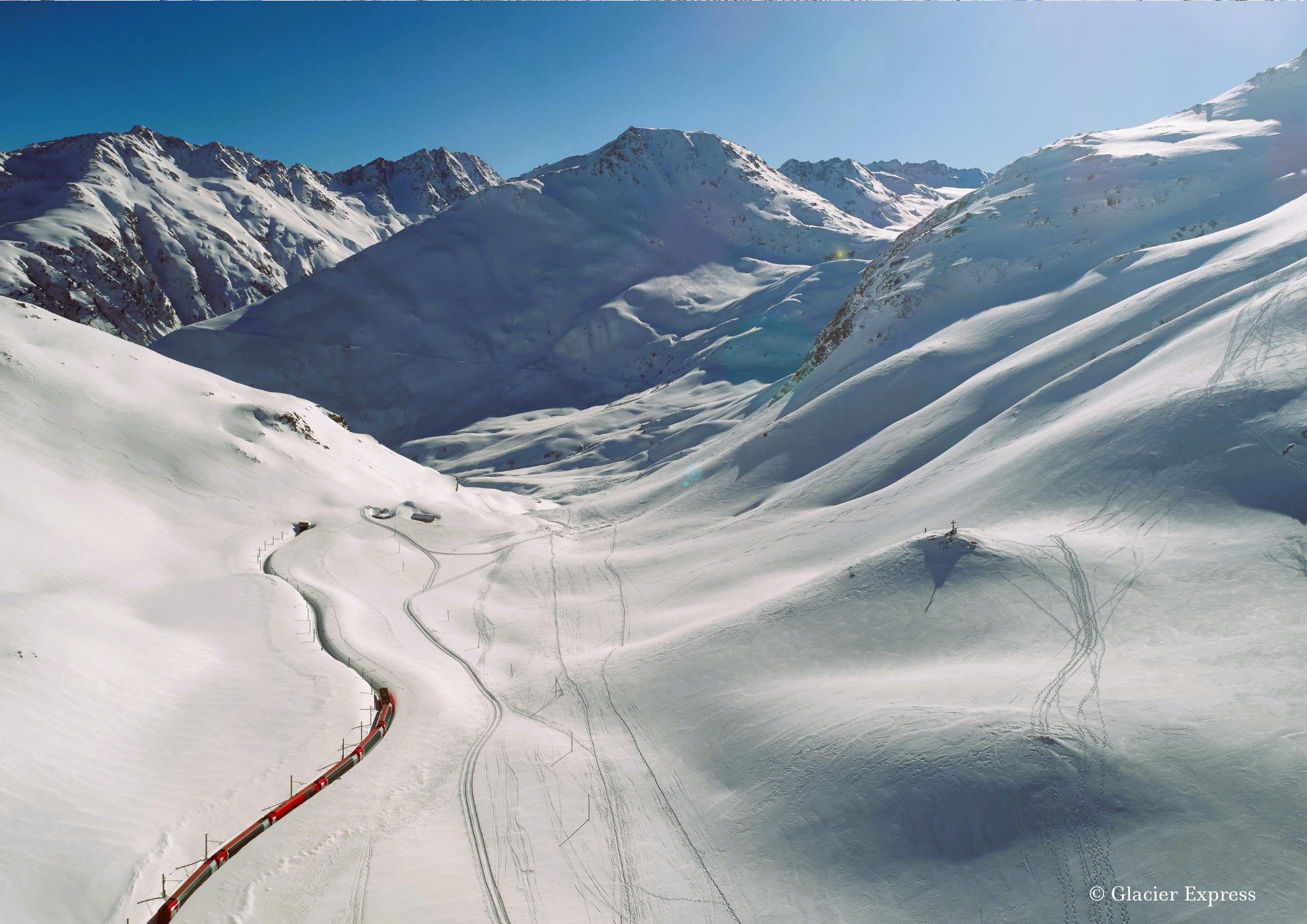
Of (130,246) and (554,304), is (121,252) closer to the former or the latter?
(130,246)

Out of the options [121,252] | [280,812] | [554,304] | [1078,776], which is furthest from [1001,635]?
[121,252]

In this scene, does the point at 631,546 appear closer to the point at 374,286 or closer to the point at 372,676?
the point at 372,676

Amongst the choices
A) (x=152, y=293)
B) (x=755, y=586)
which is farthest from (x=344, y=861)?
(x=152, y=293)

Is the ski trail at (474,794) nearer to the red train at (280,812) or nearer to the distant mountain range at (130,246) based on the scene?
the red train at (280,812)

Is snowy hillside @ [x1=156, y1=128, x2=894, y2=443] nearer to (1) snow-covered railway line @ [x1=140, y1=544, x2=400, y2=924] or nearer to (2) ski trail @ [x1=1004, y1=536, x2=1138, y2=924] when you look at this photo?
(1) snow-covered railway line @ [x1=140, y1=544, x2=400, y2=924]

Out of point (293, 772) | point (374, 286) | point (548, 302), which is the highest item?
point (374, 286)

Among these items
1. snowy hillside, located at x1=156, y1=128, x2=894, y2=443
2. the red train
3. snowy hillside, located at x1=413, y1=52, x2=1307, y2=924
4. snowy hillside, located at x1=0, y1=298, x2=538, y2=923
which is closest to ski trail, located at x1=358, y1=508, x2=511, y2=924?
snowy hillside, located at x1=0, y1=298, x2=538, y2=923
